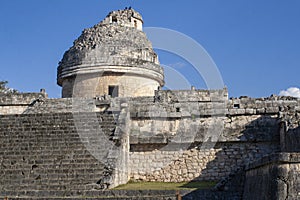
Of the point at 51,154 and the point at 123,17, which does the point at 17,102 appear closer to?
the point at 123,17

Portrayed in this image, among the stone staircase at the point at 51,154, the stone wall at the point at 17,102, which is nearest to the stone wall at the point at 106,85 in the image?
the stone wall at the point at 17,102

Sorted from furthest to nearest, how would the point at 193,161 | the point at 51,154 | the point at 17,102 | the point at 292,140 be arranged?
the point at 17,102
the point at 193,161
the point at 51,154
the point at 292,140

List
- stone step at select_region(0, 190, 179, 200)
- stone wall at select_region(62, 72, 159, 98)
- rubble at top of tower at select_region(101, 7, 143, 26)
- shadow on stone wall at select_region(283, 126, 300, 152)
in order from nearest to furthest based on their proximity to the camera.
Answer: stone step at select_region(0, 190, 179, 200) → shadow on stone wall at select_region(283, 126, 300, 152) → stone wall at select_region(62, 72, 159, 98) → rubble at top of tower at select_region(101, 7, 143, 26)

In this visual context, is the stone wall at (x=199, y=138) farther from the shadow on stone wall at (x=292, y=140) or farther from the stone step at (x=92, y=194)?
the stone step at (x=92, y=194)

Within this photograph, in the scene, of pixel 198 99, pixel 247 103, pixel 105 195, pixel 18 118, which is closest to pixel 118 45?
pixel 198 99

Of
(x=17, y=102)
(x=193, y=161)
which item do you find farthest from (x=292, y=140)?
(x=17, y=102)

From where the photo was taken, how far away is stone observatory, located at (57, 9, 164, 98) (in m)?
19.1

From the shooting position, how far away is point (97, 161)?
1112 centimetres

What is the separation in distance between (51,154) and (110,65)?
309 inches

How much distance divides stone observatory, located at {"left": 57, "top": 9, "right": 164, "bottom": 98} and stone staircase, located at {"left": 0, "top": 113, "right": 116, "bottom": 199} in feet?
16.4

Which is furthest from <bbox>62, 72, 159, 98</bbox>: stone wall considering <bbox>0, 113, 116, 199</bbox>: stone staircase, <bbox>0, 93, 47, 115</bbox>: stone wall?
<bbox>0, 113, 116, 199</bbox>: stone staircase

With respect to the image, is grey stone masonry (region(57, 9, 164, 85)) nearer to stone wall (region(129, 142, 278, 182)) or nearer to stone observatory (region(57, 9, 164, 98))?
stone observatory (region(57, 9, 164, 98))

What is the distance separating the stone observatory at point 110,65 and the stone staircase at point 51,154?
500 cm

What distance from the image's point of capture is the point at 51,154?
1176 cm
